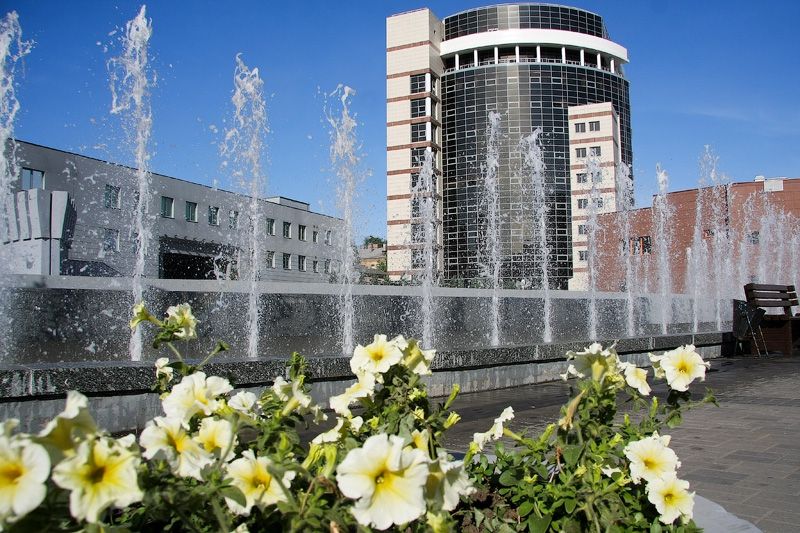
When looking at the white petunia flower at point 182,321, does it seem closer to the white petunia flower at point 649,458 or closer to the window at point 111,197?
the white petunia flower at point 649,458

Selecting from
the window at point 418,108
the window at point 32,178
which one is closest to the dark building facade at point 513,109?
the window at point 418,108

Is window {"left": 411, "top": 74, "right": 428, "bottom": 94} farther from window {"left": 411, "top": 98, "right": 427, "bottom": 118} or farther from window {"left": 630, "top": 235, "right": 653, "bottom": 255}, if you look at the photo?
window {"left": 630, "top": 235, "right": 653, "bottom": 255}

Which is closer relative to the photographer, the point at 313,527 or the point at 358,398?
the point at 313,527

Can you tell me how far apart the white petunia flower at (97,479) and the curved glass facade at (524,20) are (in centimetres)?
7928

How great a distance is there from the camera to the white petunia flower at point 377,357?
5.90 feet

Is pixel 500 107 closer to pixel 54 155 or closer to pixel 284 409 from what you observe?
pixel 54 155

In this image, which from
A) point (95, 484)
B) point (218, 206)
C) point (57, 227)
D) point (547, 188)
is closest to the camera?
point (95, 484)

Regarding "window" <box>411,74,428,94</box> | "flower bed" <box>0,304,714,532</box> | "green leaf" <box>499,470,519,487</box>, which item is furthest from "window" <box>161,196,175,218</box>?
"green leaf" <box>499,470,519,487</box>

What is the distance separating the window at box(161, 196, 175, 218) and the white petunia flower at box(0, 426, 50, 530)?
48289 millimetres

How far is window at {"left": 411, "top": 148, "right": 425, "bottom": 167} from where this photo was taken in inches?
2852

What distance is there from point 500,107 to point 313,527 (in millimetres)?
74879

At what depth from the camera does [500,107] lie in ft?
240

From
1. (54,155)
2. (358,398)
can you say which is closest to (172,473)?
(358,398)

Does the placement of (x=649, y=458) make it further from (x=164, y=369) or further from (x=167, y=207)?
(x=167, y=207)
